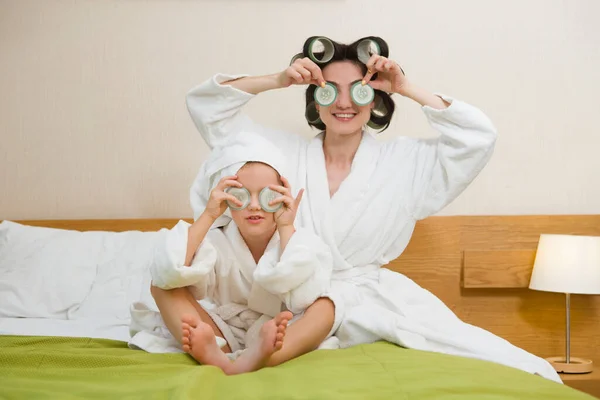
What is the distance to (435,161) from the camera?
217 centimetres

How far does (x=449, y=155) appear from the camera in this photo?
2100 mm

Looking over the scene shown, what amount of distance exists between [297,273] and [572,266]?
118cm

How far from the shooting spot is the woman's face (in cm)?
212

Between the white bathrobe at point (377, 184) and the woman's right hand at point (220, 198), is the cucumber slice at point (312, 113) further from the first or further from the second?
the woman's right hand at point (220, 198)

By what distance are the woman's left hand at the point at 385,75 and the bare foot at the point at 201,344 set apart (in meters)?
0.88

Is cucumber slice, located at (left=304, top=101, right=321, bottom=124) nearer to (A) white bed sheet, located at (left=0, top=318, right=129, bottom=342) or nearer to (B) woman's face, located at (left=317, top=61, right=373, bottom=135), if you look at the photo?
(B) woman's face, located at (left=317, top=61, right=373, bottom=135)

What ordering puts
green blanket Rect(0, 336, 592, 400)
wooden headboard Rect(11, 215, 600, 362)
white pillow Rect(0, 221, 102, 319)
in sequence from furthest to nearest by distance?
1. wooden headboard Rect(11, 215, 600, 362)
2. white pillow Rect(0, 221, 102, 319)
3. green blanket Rect(0, 336, 592, 400)

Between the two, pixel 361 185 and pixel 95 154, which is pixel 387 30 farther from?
pixel 95 154

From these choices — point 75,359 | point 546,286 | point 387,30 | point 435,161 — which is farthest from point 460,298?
point 75,359

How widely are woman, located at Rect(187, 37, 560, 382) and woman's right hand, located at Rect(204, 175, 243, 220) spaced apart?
33 centimetres

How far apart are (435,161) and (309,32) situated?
864 millimetres

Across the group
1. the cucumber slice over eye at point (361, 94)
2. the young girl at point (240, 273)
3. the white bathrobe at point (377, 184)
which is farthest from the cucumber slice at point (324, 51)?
the young girl at point (240, 273)

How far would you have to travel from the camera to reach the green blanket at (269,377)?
4.01 feet

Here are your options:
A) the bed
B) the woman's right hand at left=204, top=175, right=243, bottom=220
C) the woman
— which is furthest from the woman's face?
the bed
